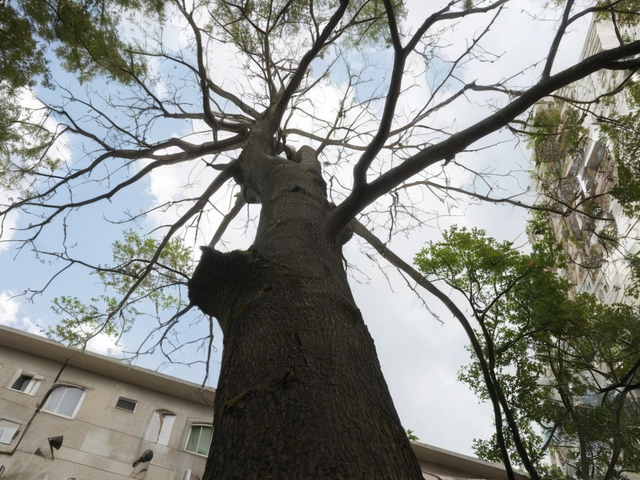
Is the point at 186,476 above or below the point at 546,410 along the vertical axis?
below

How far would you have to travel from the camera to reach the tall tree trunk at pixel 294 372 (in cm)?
128

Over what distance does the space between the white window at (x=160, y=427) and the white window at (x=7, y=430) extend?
2.45 m

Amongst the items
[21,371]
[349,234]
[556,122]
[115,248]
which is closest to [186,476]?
[21,371]

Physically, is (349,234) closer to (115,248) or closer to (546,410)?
(115,248)

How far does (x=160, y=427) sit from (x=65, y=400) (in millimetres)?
2078

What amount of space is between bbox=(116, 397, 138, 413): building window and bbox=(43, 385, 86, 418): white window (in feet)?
2.53

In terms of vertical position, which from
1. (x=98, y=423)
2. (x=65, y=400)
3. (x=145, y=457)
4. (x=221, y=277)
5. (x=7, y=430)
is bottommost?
(x=221, y=277)

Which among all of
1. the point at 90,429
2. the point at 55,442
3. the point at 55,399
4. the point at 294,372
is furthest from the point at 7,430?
the point at 294,372

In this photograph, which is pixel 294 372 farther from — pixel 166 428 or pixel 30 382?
pixel 30 382

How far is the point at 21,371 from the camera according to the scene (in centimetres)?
1030

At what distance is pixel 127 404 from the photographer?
1061cm

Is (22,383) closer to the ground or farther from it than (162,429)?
farther from it

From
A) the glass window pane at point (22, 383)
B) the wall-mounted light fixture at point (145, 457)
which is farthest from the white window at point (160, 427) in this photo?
the glass window pane at point (22, 383)

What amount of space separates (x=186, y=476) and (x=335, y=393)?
9.72 m
